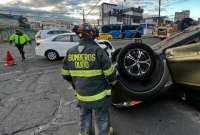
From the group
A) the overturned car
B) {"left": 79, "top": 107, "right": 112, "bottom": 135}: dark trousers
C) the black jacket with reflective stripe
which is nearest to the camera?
the black jacket with reflective stripe

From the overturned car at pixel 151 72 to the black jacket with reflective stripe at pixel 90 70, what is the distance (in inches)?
43.2

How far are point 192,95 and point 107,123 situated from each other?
2033mm

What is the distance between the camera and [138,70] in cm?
501

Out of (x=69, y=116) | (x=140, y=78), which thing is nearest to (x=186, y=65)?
(x=140, y=78)

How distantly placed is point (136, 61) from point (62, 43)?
9.54 meters

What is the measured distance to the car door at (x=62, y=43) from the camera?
14.1 m

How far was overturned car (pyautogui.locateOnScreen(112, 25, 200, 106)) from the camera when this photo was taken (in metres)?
4.69

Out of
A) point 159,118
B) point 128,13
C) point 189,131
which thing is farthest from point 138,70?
point 128,13

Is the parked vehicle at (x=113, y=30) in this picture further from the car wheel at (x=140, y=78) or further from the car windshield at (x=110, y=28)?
the car wheel at (x=140, y=78)

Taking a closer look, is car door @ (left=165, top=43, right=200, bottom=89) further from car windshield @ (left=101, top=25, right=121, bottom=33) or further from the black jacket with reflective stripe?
car windshield @ (left=101, top=25, right=121, bottom=33)

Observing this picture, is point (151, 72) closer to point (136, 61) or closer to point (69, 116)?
point (136, 61)

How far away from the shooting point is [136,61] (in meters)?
5.02

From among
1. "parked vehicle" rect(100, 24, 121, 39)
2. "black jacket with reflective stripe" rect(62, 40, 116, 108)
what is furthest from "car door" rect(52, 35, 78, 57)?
"parked vehicle" rect(100, 24, 121, 39)

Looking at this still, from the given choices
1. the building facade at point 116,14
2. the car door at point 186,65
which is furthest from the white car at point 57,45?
the building facade at point 116,14
